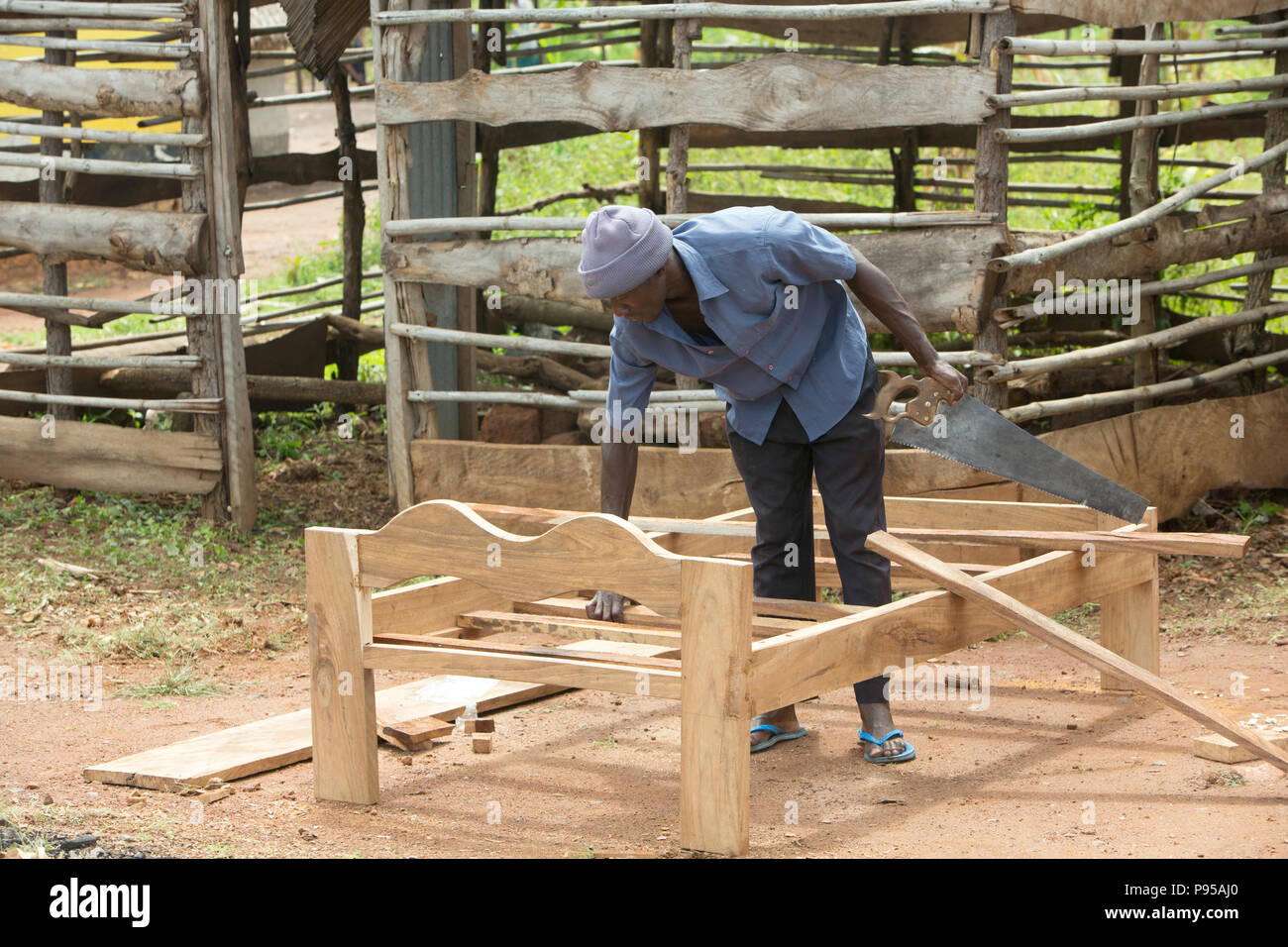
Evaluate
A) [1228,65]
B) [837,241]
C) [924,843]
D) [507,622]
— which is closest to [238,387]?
[507,622]

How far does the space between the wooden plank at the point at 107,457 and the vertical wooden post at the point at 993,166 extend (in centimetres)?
385

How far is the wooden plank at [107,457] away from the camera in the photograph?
279 inches

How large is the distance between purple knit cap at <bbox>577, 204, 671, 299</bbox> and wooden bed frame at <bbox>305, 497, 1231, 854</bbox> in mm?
597

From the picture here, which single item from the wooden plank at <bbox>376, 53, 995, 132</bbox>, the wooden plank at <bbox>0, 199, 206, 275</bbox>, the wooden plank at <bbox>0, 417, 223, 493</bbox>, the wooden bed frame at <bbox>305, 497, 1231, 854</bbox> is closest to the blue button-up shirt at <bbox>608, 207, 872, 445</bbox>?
the wooden bed frame at <bbox>305, 497, 1231, 854</bbox>

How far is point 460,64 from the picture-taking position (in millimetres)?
6922

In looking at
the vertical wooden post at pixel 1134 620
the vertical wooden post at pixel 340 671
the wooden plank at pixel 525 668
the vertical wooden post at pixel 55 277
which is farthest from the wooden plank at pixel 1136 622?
the vertical wooden post at pixel 55 277

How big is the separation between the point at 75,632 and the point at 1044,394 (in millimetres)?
4327

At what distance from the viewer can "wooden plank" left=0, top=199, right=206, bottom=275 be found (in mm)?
6879

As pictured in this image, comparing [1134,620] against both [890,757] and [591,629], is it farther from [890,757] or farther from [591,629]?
[591,629]

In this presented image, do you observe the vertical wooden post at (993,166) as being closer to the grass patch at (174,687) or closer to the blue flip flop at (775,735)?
the blue flip flop at (775,735)

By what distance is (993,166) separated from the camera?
5.58m

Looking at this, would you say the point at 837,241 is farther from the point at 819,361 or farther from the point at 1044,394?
the point at 1044,394

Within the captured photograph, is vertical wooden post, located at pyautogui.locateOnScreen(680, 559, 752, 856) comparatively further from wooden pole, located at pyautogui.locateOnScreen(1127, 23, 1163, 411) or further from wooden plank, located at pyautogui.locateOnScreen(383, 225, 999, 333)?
wooden pole, located at pyautogui.locateOnScreen(1127, 23, 1163, 411)

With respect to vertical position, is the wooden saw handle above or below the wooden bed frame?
above
